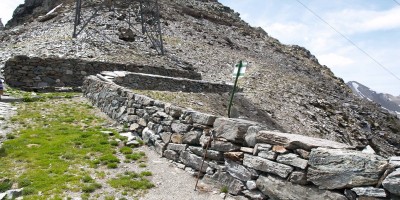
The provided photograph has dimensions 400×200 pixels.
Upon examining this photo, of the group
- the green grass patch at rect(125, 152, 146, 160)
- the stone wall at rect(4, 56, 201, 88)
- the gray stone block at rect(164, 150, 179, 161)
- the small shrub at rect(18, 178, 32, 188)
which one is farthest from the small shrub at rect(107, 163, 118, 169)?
the stone wall at rect(4, 56, 201, 88)

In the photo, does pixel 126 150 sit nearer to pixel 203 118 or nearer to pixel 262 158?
pixel 203 118

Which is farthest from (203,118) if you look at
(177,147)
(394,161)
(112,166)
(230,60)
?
(230,60)

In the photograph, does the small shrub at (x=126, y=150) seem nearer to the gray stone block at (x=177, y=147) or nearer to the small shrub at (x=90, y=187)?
the gray stone block at (x=177, y=147)

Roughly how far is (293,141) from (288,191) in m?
0.93

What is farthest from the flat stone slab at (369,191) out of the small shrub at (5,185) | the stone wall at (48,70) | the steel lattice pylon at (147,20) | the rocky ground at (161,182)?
the steel lattice pylon at (147,20)

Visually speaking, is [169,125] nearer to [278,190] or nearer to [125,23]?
[278,190]

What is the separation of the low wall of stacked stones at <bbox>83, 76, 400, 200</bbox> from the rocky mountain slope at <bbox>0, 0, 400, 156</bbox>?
43.9ft

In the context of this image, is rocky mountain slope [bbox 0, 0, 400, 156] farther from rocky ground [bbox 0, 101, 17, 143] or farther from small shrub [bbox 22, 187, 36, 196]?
small shrub [bbox 22, 187, 36, 196]

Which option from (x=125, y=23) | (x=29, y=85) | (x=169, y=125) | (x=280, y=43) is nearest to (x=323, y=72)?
(x=280, y=43)

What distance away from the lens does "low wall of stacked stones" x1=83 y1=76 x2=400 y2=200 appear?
16.9 ft

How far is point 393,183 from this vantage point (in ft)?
15.5

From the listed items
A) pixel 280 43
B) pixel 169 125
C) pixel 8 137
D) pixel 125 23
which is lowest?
pixel 8 137

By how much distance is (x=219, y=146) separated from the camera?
8023 millimetres

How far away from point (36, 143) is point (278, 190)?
7.85 meters
